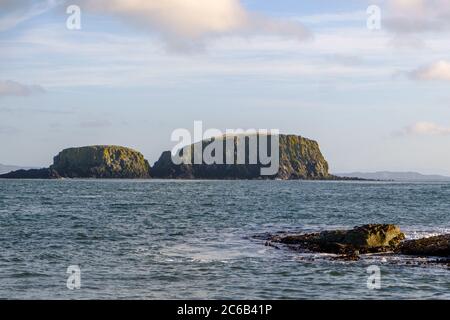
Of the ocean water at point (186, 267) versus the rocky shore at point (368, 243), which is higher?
the rocky shore at point (368, 243)

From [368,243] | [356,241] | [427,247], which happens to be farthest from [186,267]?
[427,247]

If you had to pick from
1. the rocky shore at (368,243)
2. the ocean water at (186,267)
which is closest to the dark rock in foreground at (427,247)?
the rocky shore at (368,243)

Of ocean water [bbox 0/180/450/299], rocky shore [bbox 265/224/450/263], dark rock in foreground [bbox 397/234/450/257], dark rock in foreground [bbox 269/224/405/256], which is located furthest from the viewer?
dark rock in foreground [bbox 269/224/405/256]

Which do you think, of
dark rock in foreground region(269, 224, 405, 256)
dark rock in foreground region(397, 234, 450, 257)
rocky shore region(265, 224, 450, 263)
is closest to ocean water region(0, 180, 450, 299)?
rocky shore region(265, 224, 450, 263)

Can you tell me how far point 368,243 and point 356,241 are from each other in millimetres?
752

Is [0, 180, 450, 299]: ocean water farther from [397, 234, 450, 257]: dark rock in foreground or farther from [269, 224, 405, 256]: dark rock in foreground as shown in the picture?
[397, 234, 450, 257]: dark rock in foreground

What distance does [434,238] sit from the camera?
39.8 meters

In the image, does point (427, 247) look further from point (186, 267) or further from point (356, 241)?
point (186, 267)

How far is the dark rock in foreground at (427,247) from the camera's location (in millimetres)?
35625

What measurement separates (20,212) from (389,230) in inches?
1910

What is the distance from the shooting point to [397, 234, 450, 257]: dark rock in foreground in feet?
117

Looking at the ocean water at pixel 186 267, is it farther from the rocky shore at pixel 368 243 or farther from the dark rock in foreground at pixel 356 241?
the dark rock in foreground at pixel 356 241

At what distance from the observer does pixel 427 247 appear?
36688mm
